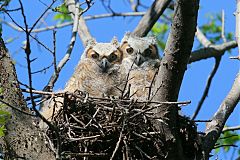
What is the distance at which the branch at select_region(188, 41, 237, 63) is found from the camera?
7.29m

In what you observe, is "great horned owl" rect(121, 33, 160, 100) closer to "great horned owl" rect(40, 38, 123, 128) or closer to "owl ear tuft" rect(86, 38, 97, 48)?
"great horned owl" rect(40, 38, 123, 128)

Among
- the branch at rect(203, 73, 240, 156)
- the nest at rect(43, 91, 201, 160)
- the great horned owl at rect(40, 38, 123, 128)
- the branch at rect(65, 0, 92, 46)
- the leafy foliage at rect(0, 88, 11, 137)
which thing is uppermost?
the branch at rect(65, 0, 92, 46)

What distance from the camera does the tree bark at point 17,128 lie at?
13.8ft

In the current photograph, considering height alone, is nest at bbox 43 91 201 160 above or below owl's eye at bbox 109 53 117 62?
below

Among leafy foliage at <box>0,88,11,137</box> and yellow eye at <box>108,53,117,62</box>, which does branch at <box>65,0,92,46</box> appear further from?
leafy foliage at <box>0,88,11,137</box>

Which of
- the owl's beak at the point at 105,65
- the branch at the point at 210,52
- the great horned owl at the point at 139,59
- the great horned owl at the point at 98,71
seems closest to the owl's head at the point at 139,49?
the great horned owl at the point at 139,59

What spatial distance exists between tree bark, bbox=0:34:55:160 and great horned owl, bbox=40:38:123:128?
2000 millimetres

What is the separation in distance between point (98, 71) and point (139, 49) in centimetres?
56

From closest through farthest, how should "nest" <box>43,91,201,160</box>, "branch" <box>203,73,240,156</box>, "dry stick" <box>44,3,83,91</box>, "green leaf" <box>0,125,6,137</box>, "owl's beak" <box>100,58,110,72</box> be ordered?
"green leaf" <box>0,125,6,137</box> → "nest" <box>43,91,201,160</box> → "branch" <box>203,73,240,156</box> → "dry stick" <box>44,3,83,91</box> → "owl's beak" <box>100,58,110,72</box>

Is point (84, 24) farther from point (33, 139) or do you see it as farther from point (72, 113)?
point (33, 139)

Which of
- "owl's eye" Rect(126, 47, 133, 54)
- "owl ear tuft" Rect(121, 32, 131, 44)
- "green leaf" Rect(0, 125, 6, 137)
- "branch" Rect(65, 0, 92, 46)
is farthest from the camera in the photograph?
"branch" Rect(65, 0, 92, 46)

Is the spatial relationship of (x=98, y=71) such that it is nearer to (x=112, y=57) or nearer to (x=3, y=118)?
(x=112, y=57)

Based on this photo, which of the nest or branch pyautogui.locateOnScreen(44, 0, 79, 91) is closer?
the nest

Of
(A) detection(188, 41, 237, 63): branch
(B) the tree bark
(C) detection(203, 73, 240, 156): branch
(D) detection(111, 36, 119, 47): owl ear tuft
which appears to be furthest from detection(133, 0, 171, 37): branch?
(B) the tree bark
